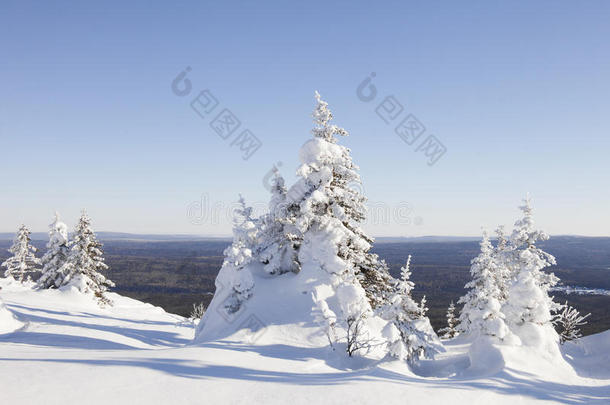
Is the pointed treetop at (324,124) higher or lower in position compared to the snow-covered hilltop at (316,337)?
higher

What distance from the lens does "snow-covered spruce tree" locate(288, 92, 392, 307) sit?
19.1m

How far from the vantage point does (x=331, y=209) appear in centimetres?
1995

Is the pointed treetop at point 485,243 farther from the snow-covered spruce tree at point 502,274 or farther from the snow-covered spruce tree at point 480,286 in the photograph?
the snow-covered spruce tree at point 502,274

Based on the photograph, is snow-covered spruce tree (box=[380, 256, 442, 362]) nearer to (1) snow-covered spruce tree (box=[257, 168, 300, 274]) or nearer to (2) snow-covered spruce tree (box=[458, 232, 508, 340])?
(1) snow-covered spruce tree (box=[257, 168, 300, 274])

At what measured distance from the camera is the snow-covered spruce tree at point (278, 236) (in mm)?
21250

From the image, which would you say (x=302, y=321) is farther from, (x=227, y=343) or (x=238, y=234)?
(x=238, y=234)

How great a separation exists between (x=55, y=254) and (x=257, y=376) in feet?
122

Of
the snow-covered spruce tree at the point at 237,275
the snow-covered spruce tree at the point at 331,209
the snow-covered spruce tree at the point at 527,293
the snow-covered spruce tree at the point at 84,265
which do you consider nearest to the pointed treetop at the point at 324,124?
the snow-covered spruce tree at the point at 331,209

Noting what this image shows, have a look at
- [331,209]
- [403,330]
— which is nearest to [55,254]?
[331,209]

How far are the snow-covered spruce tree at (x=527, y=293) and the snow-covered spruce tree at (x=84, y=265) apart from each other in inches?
1399

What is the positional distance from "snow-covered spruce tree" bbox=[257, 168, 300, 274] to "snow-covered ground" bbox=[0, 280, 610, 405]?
18.4ft

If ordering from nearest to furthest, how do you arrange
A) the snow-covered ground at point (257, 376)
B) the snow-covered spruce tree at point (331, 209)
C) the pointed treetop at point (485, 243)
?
the snow-covered ground at point (257, 376) < the snow-covered spruce tree at point (331, 209) < the pointed treetop at point (485, 243)

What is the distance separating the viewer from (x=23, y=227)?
52.9 meters

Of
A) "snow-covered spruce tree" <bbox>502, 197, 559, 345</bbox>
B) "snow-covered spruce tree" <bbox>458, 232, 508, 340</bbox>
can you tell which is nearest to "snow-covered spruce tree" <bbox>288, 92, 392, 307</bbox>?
"snow-covered spruce tree" <bbox>502, 197, 559, 345</bbox>
